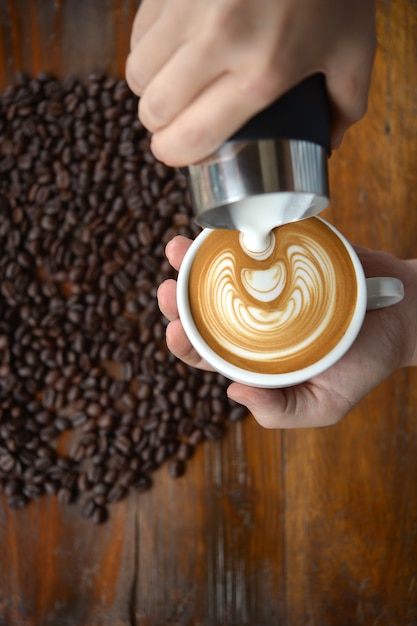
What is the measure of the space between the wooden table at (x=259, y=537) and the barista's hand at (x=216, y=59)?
995 millimetres

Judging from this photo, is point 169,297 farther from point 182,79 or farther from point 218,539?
point 218,539

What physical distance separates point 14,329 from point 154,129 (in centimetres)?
108

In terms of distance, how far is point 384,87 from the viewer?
1463mm

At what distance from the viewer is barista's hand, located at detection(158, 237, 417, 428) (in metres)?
0.94

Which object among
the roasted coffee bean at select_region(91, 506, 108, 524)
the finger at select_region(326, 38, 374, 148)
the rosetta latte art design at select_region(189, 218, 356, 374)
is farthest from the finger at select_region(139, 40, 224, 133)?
the roasted coffee bean at select_region(91, 506, 108, 524)

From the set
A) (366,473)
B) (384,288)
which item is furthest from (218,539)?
(384,288)

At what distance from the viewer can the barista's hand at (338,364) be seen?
94 cm

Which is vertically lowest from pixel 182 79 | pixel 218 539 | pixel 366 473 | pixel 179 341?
pixel 218 539

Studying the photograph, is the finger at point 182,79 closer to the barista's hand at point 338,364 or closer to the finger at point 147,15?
the finger at point 147,15

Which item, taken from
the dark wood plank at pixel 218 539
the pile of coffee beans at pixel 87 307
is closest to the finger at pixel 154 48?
the pile of coffee beans at pixel 87 307

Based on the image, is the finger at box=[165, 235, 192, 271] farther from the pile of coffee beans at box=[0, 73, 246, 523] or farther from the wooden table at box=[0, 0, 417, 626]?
the wooden table at box=[0, 0, 417, 626]

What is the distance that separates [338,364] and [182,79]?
0.63 m

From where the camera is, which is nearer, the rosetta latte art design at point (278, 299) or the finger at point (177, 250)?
the rosetta latte art design at point (278, 299)

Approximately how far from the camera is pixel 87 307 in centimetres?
145
